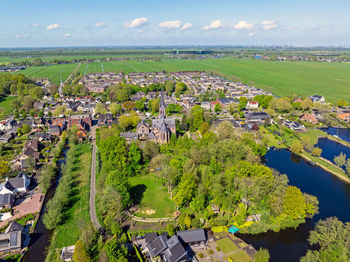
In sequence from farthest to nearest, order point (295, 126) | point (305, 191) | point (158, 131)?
point (295, 126) < point (158, 131) < point (305, 191)

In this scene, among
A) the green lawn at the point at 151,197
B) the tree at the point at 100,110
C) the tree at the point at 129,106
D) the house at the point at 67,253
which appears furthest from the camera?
the tree at the point at 129,106

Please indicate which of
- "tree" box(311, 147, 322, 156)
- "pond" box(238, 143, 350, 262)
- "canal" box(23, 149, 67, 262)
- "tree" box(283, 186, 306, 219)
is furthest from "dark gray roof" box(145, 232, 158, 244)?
"tree" box(311, 147, 322, 156)

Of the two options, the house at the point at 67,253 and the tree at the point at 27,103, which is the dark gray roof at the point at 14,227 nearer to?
the house at the point at 67,253

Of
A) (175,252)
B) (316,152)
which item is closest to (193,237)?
(175,252)

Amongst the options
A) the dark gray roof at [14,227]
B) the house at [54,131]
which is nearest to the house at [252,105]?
the house at [54,131]

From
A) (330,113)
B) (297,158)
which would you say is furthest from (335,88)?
(297,158)

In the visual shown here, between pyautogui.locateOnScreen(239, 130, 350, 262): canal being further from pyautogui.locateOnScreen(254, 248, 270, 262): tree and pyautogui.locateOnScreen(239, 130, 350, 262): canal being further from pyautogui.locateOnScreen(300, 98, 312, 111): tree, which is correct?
pyautogui.locateOnScreen(300, 98, 312, 111): tree

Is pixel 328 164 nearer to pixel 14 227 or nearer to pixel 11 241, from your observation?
pixel 11 241
